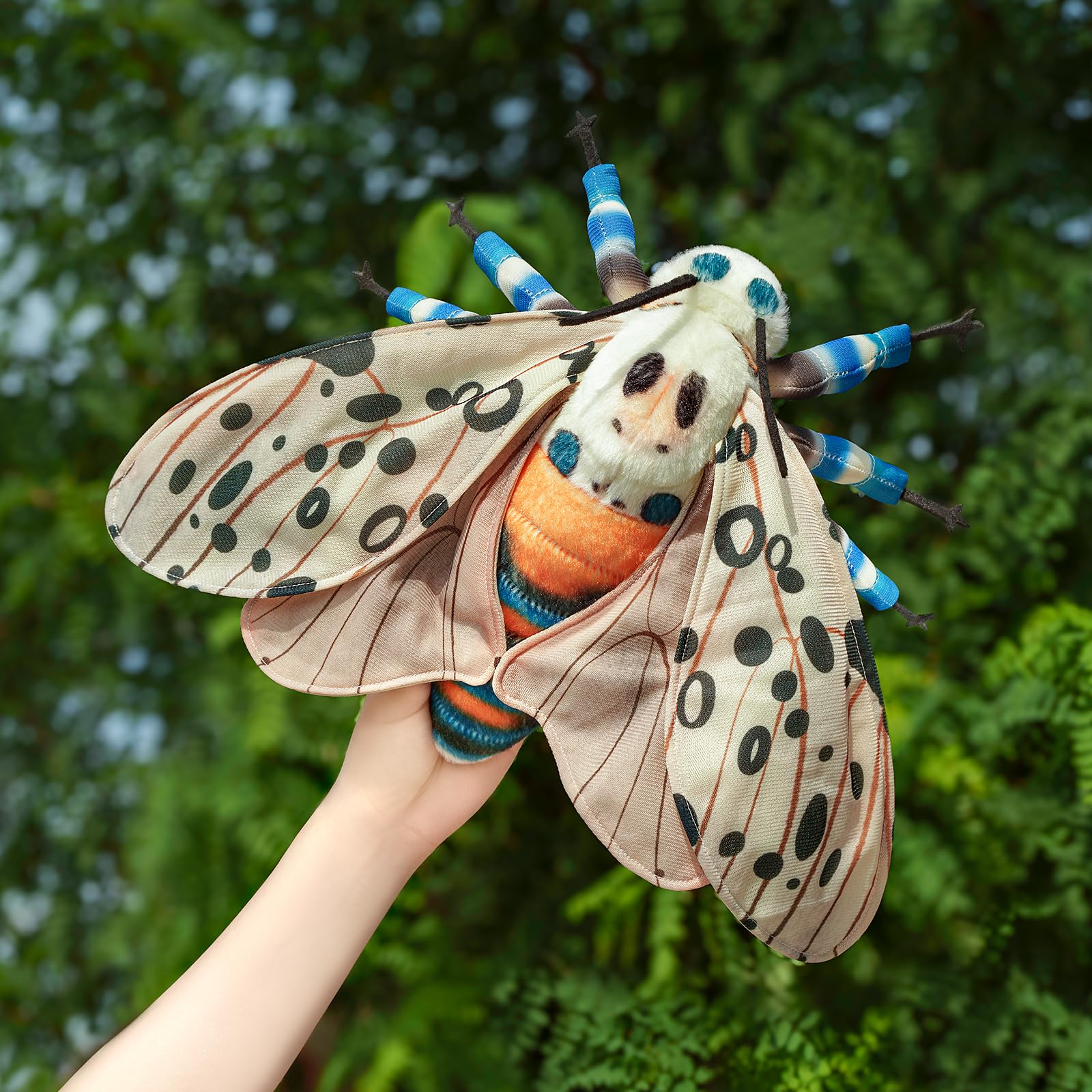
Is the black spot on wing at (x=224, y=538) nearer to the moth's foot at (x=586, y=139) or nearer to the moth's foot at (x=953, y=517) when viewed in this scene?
the moth's foot at (x=586, y=139)

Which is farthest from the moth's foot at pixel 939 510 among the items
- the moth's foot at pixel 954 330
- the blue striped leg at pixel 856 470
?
the moth's foot at pixel 954 330

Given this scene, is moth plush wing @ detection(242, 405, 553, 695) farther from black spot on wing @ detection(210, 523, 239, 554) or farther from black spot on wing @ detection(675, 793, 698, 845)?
black spot on wing @ detection(675, 793, 698, 845)

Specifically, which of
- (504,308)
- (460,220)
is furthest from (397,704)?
(504,308)

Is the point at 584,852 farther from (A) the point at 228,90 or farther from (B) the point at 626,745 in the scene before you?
(A) the point at 228,90

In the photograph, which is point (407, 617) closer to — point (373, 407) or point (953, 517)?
point (373, 407)

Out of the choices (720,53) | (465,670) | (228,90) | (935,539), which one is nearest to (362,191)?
(228,90)
